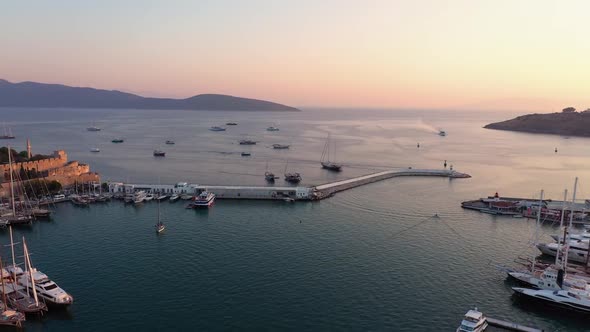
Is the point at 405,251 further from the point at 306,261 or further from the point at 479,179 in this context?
the point at 479,179

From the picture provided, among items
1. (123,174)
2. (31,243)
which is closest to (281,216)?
(31,243)

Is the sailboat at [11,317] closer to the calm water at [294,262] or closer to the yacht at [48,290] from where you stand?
the calm water at [294,262]

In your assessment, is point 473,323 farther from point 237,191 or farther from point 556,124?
point 556,124

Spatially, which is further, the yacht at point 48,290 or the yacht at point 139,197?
→ the yacht at point 139,197

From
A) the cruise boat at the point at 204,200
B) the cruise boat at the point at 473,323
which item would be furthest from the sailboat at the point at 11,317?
the cruise boat at the point at 204,200

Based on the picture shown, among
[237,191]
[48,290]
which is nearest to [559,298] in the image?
[48,290]

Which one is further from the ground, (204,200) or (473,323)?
(204,200)
